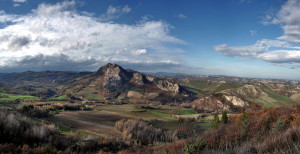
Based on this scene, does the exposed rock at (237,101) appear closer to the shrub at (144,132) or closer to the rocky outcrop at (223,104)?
the rocky outcrop at (223,104)

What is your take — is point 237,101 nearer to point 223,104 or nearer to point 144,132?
point 223,104

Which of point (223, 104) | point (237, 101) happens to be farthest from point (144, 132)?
point (237, 101)

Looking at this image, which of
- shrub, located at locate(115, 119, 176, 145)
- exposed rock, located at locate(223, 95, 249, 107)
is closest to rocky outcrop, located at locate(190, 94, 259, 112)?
exposed rock, located at locate(223, 95, 249, 107)

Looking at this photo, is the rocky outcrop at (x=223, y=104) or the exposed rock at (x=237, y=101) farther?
the exposed rock at (x=237, y=101)

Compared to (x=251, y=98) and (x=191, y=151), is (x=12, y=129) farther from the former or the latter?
(x=251, y=98)

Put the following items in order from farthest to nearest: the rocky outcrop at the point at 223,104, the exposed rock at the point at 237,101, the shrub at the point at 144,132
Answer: the exposed rock at the point at 237,101 < the rocky outcrop at the point at 223,104 < the shrub at the point at 144,132

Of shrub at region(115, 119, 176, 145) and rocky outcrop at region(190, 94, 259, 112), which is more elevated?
shrub at region(115, 119, 176, 145)

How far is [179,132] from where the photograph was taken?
71000 mm

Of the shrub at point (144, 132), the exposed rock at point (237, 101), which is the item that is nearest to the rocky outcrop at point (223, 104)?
the exposed rock at point (237, 101)

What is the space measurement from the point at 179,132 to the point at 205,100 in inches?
4931

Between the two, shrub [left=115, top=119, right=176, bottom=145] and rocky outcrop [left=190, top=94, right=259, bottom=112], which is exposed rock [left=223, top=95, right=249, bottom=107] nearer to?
rocky outcrop [left=190, top=94, right=259, bottom=112]

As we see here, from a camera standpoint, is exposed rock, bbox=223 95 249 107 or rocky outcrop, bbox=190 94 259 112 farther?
exposed rock, bbox=223 95 249 107

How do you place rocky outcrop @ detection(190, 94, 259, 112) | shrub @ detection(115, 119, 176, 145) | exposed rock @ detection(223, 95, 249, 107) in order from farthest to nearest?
exposed rock @ detection(223, 95, 249, 107) < rocky outcrop @ detection(190, 94, 259, 112) < shrub @ detection(115, 119, 176, 145)

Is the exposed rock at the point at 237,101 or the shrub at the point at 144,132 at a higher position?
the shrub at the point at 144,132
